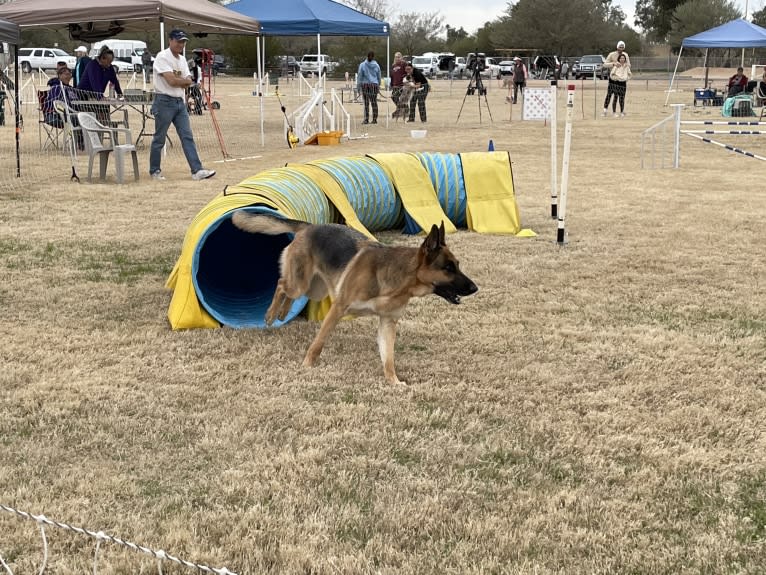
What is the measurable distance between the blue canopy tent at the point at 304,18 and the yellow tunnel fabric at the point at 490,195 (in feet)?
30.6

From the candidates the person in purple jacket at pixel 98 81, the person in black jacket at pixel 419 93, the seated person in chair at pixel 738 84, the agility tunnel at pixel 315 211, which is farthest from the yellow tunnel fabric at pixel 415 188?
the seated person in chair at pixel 738 84

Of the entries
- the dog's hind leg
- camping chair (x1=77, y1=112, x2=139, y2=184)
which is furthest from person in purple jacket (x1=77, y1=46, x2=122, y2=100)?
the dog's hind leg

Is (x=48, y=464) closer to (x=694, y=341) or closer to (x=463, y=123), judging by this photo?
(x=694, y=341)

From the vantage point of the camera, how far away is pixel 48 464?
347 centimetres

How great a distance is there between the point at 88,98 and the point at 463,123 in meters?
11.6

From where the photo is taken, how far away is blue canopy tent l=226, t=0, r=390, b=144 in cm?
1759

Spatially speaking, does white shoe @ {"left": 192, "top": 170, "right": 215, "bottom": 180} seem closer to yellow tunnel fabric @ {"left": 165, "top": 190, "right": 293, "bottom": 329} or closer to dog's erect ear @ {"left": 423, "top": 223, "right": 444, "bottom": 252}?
yellow tunnel fabric @ {"left": 165, "top": 190, "right": 293, "bottom": 329}

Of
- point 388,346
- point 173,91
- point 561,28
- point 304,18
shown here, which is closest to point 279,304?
point 388,346

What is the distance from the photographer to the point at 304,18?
17.6 meters

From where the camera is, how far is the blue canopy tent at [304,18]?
1759cm

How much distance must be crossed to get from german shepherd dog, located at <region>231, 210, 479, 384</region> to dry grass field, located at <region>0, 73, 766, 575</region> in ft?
1.05

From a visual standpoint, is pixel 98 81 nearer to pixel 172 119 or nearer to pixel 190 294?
pixel 172 119

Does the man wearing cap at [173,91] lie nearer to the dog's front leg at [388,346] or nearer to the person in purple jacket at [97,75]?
the person in purple jacket at [97,75]

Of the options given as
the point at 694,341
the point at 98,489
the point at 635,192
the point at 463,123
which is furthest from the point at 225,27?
the point at 98,489
